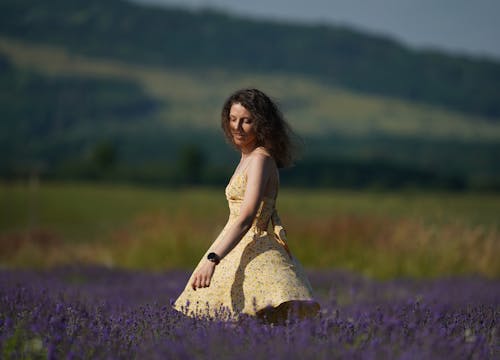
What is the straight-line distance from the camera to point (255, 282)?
4.09m

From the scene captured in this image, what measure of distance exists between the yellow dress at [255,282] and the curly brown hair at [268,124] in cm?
30

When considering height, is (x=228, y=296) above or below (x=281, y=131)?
below

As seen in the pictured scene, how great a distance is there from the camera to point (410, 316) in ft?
13.7

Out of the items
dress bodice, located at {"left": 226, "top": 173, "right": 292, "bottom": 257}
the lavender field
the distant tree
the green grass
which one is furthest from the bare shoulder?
the distant tree

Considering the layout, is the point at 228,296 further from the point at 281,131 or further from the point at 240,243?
the point at 281,131

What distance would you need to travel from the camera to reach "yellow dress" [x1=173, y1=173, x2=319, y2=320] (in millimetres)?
4031

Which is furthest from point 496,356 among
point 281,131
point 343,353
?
point 281,131

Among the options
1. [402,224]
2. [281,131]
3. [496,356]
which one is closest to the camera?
[496,356]

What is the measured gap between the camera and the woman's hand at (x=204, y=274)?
413 cm

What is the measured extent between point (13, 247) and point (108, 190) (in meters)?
41.4

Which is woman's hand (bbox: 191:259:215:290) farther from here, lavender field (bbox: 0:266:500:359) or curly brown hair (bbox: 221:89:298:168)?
curly brown hair (bbox: 221:89:298:168)

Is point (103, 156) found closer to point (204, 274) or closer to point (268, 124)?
point (268, 124)

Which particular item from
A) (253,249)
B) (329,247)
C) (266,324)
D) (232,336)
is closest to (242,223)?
(253,249)

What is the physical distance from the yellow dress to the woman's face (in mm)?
261
